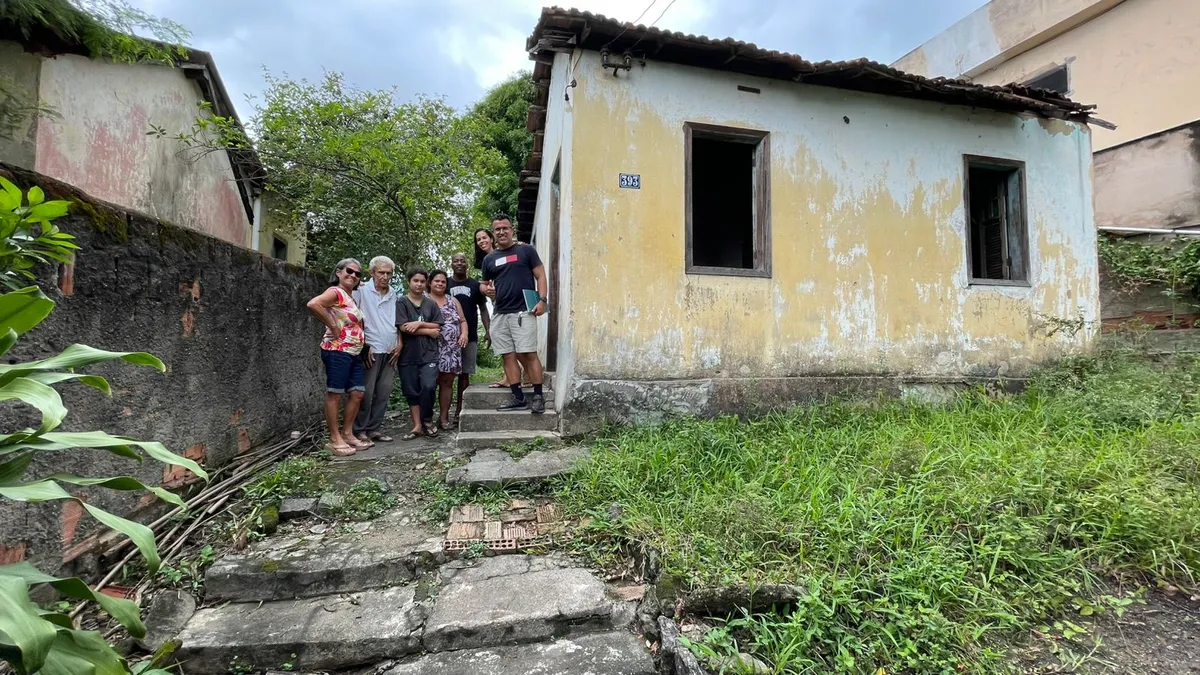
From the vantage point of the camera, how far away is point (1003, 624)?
6.70 ft

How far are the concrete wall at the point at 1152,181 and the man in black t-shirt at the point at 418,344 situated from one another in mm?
8846

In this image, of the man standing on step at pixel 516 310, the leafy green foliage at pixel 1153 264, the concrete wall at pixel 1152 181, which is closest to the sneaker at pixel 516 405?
the man standing on step at pixel 516 310

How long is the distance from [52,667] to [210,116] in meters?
8.79

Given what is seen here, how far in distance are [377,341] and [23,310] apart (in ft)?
9.95

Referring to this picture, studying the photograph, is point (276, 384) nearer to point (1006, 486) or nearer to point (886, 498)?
point (886, 498)

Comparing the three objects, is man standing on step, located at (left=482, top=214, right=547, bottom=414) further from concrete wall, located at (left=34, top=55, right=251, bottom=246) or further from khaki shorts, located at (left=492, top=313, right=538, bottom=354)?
concrete wall, located at (left=34, top=55, right=251, bottom=246)

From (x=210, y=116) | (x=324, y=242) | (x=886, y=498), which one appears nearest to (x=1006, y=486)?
(x=886, y=498)

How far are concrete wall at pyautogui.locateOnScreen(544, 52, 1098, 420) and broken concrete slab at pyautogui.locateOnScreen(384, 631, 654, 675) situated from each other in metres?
2.36

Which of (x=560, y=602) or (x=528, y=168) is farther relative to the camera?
(x=528, y=168)

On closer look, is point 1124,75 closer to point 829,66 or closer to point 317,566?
point 829,66

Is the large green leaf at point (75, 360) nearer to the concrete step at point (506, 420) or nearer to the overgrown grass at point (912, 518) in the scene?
the overgrown grass at point (912, 518)

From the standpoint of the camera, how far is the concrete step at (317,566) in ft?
7.97

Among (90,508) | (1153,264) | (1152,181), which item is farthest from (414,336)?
(1152,181)

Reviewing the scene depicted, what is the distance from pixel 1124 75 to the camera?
7.93 metres
